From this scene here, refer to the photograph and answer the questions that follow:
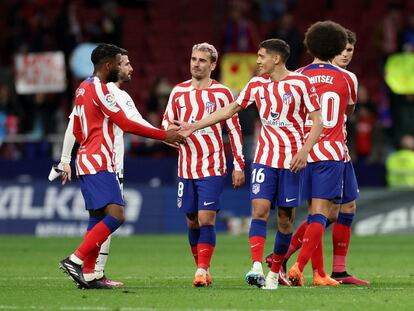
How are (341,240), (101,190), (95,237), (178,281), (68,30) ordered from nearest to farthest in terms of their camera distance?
(95,237) < (101,190) < (178,281) < (341,240) < (68,30)

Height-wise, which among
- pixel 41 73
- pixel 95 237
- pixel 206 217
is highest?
pixel 41 73

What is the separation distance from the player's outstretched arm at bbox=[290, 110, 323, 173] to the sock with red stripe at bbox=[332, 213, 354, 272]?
1.72 meters

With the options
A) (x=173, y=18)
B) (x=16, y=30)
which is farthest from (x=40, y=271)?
(x=173, y=18)

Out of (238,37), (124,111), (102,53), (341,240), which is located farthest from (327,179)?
(238,37)

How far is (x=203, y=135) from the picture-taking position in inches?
478

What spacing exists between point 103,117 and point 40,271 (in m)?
3.04

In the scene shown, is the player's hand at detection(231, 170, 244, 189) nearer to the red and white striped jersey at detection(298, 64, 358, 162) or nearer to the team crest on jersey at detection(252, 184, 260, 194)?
the team crest on jersey at detection(252, 184, 260, 194)

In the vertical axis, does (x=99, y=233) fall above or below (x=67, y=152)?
below

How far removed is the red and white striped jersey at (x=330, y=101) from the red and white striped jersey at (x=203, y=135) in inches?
31.5

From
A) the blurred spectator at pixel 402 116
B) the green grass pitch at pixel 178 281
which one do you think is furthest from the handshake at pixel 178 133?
the blurred spectator at pixel 402 116

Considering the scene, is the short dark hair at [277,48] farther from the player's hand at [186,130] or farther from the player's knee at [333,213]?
the player's knee at [333,213]

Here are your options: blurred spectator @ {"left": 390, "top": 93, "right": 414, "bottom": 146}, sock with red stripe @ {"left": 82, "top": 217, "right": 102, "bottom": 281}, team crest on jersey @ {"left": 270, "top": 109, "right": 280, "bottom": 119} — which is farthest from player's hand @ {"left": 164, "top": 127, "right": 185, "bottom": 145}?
blurred spectator @ {"left": 390, "top": 93, "right": 414, "bottom": 146}

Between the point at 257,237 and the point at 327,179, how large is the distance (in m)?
0.94

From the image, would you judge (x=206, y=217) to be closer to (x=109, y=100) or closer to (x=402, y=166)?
(x=109, y=100)
